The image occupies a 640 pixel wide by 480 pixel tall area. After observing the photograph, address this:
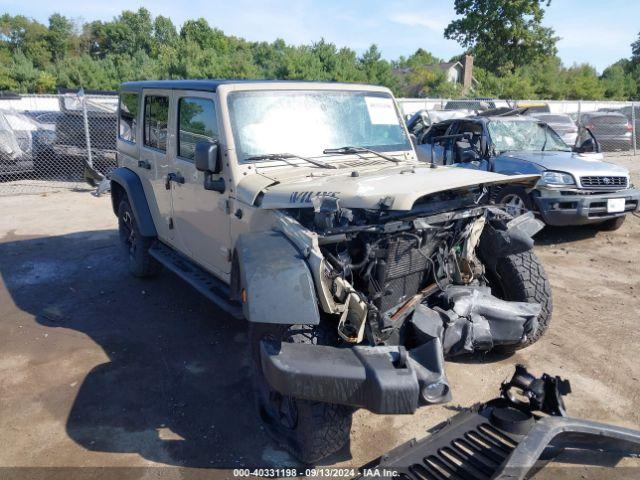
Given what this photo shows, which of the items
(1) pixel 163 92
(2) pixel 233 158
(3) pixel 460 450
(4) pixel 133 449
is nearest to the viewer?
(3) pixel 460 450

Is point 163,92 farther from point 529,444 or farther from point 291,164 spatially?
point 529,444

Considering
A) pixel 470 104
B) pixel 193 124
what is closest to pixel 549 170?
pixel 193 124

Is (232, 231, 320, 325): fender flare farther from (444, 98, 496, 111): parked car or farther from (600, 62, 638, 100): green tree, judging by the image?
(600, 62, 638, 100): green tree

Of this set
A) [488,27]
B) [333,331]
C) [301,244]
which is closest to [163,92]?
[301,244]

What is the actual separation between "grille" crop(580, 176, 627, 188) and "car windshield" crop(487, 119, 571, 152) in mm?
1129

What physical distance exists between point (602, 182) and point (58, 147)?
1107 centimetres

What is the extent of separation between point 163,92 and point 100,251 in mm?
2973

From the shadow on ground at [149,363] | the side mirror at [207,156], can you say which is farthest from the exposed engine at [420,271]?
the shadow on ground at [149,363]

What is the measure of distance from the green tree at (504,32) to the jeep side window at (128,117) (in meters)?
36.5

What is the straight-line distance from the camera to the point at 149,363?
13.0ft

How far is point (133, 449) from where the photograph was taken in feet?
9.79

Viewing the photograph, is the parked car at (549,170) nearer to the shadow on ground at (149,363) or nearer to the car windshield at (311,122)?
the car windshield at (311,122)

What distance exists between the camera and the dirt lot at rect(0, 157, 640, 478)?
9.86 ft

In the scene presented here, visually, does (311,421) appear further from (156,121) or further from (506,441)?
(156,121)
